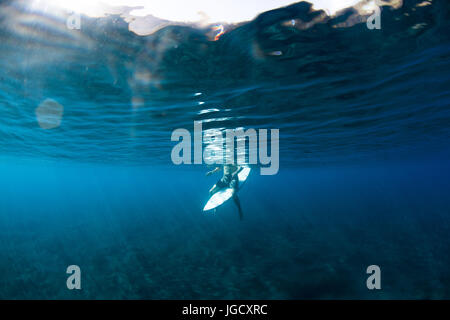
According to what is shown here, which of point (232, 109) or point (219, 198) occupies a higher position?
point (232, 109)

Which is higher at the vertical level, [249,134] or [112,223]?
[249,134]

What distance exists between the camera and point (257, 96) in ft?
30.1

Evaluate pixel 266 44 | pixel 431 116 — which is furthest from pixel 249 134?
pixel 431 116

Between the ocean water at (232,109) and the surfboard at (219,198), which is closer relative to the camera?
the ocean water at (232,109)

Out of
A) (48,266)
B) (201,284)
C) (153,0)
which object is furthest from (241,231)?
(153,0)

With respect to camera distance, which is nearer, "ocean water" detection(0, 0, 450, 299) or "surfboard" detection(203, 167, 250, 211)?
"ocean water" detection(0, 0, 450, 299)

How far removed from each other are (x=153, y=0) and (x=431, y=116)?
1668 centimetres

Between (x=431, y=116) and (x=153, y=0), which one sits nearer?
(x=153, y=0)

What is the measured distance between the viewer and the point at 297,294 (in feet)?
34.0

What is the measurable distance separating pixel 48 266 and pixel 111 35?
15009 mm
